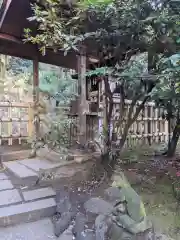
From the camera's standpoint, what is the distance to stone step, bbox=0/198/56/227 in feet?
6.66

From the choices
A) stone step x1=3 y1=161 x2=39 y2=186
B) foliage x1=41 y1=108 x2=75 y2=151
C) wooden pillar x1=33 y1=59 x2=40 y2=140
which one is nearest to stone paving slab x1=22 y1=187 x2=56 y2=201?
stone step x1=3 y1=161 x2=39 y2=186

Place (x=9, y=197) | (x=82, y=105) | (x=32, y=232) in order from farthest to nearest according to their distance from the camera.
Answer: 1. (x=82, y=105)
2. (x=9, y=197)
3. (x=32, y=232)

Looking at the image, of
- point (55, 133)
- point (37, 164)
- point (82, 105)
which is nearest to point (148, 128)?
point (82, 105)

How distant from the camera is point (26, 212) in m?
2.10

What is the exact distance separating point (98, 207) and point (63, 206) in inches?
14.2

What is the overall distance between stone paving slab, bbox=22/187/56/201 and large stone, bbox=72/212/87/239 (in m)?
0.56

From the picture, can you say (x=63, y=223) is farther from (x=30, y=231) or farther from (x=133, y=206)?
(x=133, y=206)

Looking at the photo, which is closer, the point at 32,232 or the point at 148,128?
the point at 32,232

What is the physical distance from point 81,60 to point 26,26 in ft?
3.24

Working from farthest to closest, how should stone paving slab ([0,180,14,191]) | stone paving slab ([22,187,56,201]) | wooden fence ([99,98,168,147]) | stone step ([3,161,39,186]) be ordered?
wooden fence ([99,98,168,147])
stone step ([3,161,39,186])
stone paving slab ([0,180,14,191])
stone paving slab ([22,187,56,201])

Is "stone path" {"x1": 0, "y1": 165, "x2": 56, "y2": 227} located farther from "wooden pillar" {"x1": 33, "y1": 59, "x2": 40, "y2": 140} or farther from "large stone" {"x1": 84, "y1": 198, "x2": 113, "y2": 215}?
"wooden pillar" {"x1": 33, "y1": 59, "x2": 40, "y2": 140}

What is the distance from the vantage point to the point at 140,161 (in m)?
3.66

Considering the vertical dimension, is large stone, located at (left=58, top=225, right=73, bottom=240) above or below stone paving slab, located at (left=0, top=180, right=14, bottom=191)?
below

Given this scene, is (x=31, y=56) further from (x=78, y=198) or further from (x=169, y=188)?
(x=169, y=188)
